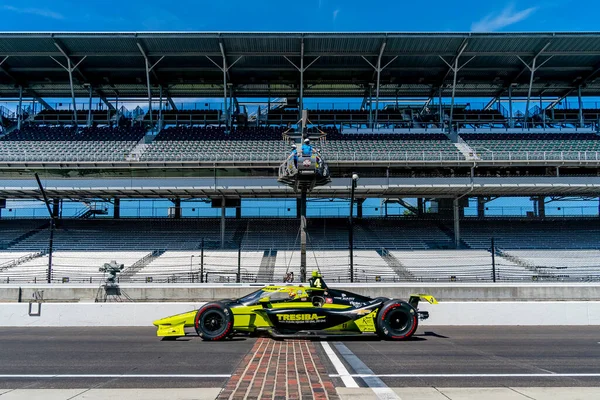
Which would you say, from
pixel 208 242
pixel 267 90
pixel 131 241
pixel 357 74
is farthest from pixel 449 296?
pixel 267 90

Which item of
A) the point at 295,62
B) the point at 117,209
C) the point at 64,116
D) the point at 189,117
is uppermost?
the point at 295,62

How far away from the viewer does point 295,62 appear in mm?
32531

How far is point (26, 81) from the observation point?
3531 cm

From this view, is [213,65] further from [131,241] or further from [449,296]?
[449,296]

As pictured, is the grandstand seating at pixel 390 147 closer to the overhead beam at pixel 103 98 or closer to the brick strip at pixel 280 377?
the overhead beam at pixel 103 98

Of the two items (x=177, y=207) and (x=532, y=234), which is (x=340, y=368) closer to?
(x=532, y=234)

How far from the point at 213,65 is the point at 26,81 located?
46.7ft

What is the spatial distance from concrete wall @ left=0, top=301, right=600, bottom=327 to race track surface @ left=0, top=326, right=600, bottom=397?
127cm

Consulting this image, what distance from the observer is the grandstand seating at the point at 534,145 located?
1064 inches

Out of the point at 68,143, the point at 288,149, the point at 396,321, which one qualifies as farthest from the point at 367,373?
the point at 68,143

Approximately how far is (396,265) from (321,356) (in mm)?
15967

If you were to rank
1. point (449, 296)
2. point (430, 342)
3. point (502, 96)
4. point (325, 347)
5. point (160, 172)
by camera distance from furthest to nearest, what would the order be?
1. point (502, 96)
2. point (160, 172)
3. point (449, 296)
4. point (430, 342)
5. point (325, 347)

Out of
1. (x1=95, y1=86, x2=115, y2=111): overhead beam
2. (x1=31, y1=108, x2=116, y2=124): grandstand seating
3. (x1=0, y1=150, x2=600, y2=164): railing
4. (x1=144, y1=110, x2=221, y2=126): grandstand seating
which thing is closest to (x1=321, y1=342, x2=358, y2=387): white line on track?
(x1=0, y1=150, x2=600, y2=164): railing

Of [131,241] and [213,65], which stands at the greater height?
[213,65]
